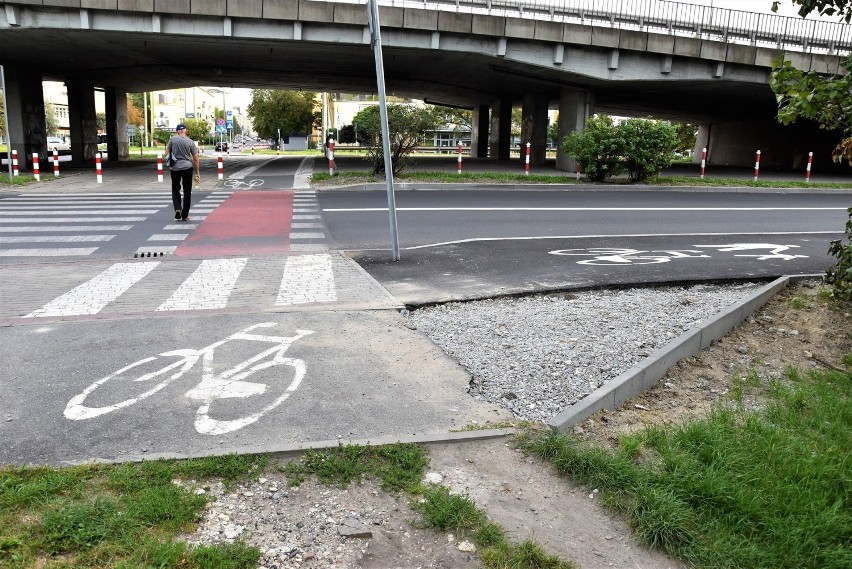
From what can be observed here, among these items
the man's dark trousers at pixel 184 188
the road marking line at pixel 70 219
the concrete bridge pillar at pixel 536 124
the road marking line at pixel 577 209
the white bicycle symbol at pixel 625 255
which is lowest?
the road marking line at pixel 70 219

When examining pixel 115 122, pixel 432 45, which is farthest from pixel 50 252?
pixel 115 122

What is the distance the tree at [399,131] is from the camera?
21.1 m

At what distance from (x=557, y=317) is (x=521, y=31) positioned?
765 inches

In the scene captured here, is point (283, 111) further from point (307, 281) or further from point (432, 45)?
point (307, 281)

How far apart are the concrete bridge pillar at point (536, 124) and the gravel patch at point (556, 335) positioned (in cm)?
2700

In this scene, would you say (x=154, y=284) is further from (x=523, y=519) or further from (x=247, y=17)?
(x=247, y=17)

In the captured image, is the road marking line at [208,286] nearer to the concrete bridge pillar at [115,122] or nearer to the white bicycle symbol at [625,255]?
the white bicycle symbol at [625,255]

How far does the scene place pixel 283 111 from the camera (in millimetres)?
73938

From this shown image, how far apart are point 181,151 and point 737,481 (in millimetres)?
11497

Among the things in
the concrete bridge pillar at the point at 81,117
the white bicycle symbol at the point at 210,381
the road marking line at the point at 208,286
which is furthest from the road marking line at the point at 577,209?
the concrete bridge pillar at the point at 81,117

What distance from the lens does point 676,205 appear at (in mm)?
17375

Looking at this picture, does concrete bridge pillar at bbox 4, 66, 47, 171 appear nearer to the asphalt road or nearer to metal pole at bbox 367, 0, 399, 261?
the asphalt road

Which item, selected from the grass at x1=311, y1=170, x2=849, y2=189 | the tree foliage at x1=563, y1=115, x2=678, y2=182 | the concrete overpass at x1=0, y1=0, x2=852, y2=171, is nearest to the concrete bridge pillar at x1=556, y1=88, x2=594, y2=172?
the concrete overpass at x1=0, y1=0, x2=852, y2=171

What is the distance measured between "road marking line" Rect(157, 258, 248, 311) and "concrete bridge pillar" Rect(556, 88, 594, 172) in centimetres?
2033
